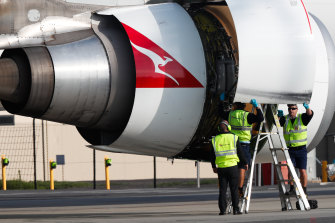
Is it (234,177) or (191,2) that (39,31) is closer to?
(191,2)

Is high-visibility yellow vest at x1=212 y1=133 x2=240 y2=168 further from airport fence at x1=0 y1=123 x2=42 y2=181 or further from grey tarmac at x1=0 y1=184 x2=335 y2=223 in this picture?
airport fence at x1=0 y1=123 x2=42 y2=181

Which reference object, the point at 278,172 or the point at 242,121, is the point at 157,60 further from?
the point at 278,172

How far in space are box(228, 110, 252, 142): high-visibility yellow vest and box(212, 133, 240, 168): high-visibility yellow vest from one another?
15 cm

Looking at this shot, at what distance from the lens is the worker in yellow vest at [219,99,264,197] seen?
1510 cm

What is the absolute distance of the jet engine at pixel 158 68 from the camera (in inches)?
526

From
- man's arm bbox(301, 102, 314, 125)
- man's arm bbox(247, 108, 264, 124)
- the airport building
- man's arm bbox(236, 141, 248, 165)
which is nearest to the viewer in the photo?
man's arm bbox(301, 102, 314, 125)

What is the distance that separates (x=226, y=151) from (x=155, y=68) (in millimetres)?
4219

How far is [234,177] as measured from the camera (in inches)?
723

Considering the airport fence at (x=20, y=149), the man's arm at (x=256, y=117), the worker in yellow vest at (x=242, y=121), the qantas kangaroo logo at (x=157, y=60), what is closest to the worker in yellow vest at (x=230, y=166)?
the worker in yellow vest at (x=242, y=121)

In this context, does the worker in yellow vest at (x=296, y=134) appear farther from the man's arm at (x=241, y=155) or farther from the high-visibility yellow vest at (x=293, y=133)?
the man's arm at (x=241, y=155)

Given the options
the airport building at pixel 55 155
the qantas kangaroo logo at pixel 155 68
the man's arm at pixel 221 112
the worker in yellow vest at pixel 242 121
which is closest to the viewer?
the qantas kangaroo logo at pixel 155 68

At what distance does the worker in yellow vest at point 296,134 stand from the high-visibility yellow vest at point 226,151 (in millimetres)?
1073

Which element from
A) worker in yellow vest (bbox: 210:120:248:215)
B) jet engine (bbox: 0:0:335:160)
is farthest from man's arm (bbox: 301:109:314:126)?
worker in yellow vest (bbox: 210:120:248:215)

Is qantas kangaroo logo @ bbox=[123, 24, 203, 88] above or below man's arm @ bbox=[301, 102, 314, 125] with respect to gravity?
above
